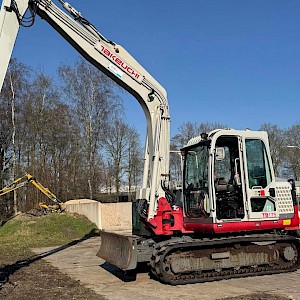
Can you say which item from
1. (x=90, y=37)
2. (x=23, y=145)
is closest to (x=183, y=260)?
(x=90, y=37)

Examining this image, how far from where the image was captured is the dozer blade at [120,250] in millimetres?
7918

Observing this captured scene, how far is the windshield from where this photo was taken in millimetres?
8378

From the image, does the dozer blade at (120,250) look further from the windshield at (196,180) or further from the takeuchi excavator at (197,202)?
the windshield at (196,180)

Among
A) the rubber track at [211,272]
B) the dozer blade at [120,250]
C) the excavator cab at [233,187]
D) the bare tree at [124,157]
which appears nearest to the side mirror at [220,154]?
the excavator cab at [233,187]

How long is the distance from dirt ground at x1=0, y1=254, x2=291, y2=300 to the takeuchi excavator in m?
1.00

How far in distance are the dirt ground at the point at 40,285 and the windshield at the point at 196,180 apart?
2159 mm

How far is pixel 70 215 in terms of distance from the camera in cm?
2347

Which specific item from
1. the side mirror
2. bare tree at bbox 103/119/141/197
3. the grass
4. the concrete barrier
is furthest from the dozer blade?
bare tree at bbox 103/119/141/197

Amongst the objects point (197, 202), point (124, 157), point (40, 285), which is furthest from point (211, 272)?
point (124, 157)

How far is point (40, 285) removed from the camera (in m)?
8.20

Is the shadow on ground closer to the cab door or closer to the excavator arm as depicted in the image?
the excavator arm

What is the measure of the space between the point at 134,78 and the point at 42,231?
1292 cm

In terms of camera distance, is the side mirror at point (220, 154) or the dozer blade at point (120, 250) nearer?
the dozer blade at point (120, 250)

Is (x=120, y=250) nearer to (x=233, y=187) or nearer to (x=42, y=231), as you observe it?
(x=233, y=187)
